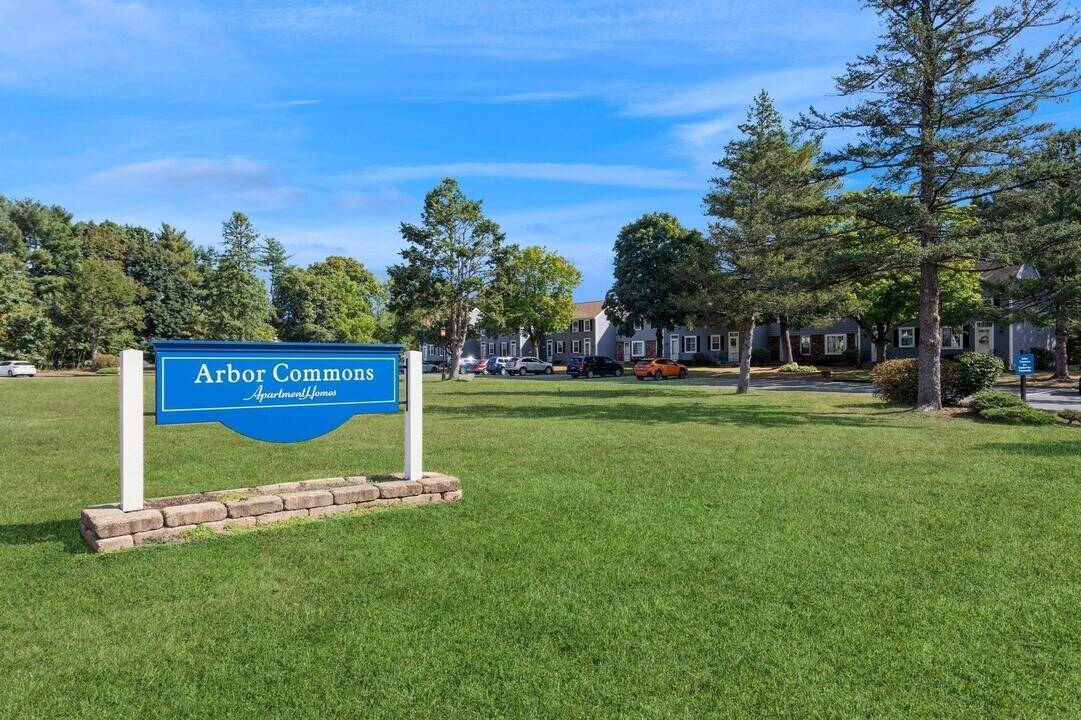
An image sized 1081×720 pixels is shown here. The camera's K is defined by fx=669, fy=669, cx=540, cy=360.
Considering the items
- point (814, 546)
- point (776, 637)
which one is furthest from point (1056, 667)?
point (814, 546)

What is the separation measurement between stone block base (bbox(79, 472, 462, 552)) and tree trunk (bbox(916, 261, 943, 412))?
568 inches

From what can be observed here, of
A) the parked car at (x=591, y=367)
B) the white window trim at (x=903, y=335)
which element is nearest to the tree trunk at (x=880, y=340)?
the white window trim at (x=903, y=335)

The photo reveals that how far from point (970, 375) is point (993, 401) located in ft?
6.53

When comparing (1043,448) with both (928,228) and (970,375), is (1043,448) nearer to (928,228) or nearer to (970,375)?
(928,228)

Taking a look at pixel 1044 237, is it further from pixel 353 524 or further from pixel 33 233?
pixel 33 233

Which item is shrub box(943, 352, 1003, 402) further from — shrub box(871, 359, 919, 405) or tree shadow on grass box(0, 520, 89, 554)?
tree shadow on grass box(0, 520, 89, 554)

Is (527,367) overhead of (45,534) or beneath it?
overhead

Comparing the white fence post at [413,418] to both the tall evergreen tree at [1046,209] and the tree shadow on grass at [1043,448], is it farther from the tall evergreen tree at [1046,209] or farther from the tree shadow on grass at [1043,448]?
the tall evergreen tree at [1046,209]

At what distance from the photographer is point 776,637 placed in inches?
145

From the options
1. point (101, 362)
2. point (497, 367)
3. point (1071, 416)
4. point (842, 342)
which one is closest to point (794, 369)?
point (842, 342)

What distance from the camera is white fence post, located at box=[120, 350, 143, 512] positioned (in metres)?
5.54

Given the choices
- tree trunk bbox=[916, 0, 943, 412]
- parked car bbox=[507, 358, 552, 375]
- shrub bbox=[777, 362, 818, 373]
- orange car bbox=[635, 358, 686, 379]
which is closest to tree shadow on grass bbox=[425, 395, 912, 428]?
tree trunk bbox=[916, 0, 943, 412]

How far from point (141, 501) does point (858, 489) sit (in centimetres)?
718

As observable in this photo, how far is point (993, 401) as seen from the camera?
15.7 meters
